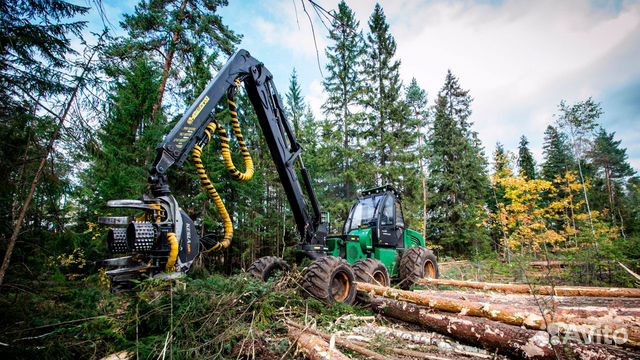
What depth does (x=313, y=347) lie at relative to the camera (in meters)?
2.72

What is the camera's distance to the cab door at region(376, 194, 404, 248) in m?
7.10

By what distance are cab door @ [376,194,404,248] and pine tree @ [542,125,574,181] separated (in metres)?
32.5

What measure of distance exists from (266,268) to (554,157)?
3869 cm

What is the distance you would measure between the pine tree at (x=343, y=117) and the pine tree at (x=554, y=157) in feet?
85.5

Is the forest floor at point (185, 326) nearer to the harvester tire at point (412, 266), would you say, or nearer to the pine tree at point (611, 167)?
the harvester tire at point (412, 266)

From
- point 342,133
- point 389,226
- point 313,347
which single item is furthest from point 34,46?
point 342,133

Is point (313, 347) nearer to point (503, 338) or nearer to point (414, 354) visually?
point (414, 354)

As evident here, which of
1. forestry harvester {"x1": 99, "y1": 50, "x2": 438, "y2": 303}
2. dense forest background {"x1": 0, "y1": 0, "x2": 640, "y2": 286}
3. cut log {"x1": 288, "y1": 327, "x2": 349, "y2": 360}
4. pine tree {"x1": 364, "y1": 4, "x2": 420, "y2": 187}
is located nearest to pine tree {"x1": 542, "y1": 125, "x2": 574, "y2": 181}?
dense forest background {"x1": 0, "y1": 0, "x2": 640, "y2": 286}

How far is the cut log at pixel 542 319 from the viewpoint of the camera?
102 inches

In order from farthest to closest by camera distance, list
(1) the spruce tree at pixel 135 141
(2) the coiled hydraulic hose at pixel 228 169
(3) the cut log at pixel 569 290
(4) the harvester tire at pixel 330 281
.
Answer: (1) the spruce tree at pixel 135 141 → (3) the cut log at pixel 569 290 → (4) the harvester tire at pixel 330 281 → (2) the coiled hydraulic hose at pixel 228 169

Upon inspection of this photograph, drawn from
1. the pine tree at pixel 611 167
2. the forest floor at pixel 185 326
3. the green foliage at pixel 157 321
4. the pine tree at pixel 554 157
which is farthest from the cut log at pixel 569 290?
the pine tree at pixel 554 157

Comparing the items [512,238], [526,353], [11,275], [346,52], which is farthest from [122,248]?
[512,238]

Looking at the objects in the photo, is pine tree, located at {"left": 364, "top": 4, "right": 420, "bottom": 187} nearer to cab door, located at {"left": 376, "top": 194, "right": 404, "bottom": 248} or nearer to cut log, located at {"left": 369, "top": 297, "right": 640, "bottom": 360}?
cab door, located at {"left": 376, "top": 194, "right": 404, "bottom": 248}

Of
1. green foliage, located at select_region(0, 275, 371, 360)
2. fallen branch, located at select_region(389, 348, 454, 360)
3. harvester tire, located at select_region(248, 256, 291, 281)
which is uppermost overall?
harvester tire, located at select_region(248, 256, 291, 281)
